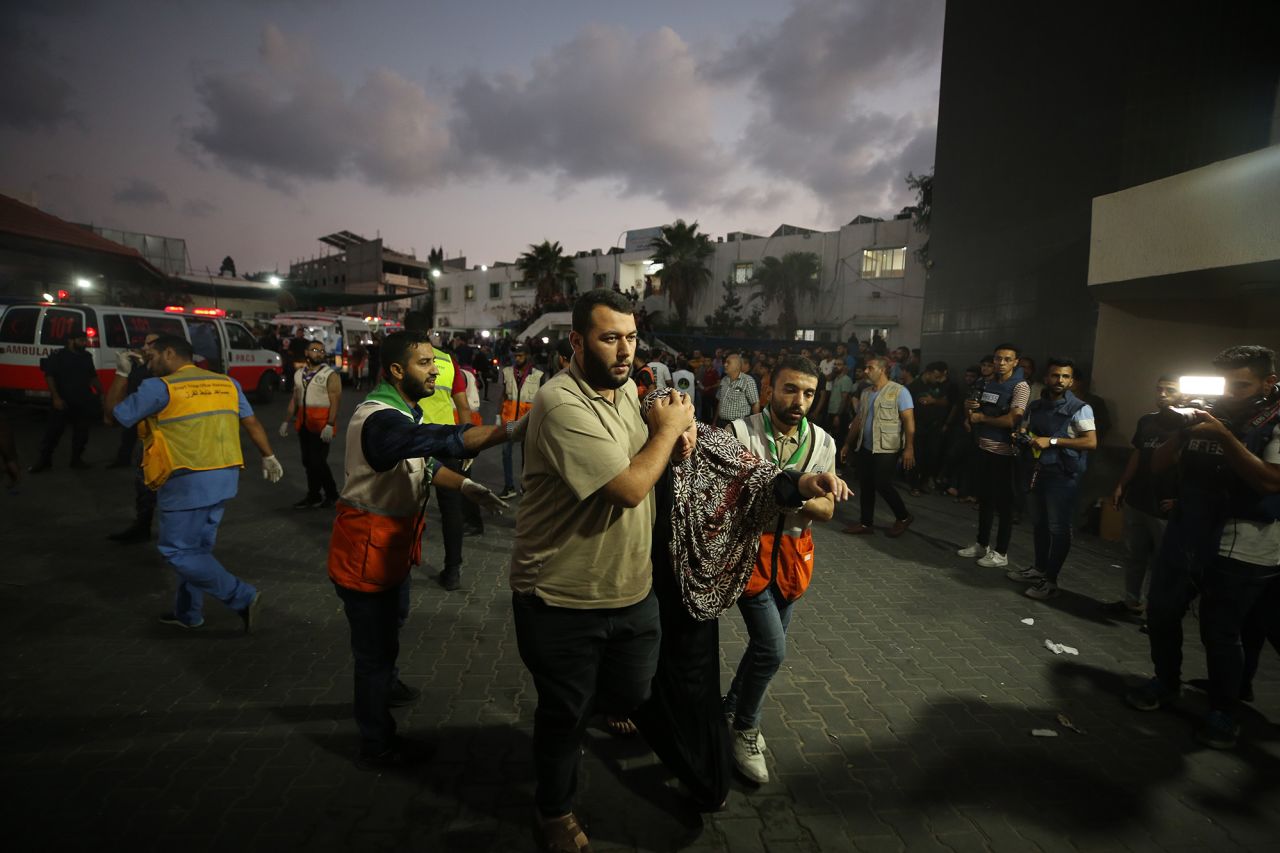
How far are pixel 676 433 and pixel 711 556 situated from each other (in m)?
0.66

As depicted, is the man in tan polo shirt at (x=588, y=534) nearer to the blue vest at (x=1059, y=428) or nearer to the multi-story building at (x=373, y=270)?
the blue vest at (x=1059, y=428)

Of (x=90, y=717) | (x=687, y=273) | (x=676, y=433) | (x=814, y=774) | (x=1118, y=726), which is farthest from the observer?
(x=687, y=273)

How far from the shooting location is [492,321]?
46656mm

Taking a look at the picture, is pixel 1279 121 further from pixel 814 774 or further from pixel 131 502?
pixel 131 502

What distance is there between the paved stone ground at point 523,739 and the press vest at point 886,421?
184 cm

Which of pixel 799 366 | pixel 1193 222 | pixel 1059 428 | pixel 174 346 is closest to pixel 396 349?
pixel 799 366

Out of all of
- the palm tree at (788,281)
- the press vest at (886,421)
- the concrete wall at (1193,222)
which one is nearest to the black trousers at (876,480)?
the press vest at (886,421)

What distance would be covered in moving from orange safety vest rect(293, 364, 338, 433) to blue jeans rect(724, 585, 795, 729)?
18.6 feet

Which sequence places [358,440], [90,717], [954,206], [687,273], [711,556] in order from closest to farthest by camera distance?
[711,556] < [358,440] < [90,717] < [954,206] < [687,273]

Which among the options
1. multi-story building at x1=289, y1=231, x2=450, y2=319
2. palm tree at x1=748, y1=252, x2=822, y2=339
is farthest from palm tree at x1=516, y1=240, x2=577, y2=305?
multi-story building at x1=289, y1=231, x2=450, y2=319

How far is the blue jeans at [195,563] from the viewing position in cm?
392

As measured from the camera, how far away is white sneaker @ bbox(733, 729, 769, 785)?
283 centimetres

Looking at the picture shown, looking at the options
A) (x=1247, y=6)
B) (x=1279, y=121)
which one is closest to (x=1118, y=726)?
(x=1279, y=121)

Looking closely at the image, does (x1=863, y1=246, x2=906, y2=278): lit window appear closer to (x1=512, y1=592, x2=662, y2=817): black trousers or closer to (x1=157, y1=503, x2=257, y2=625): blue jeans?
(x1=157, y1=503, x2=257, y2=625): blue jeans
